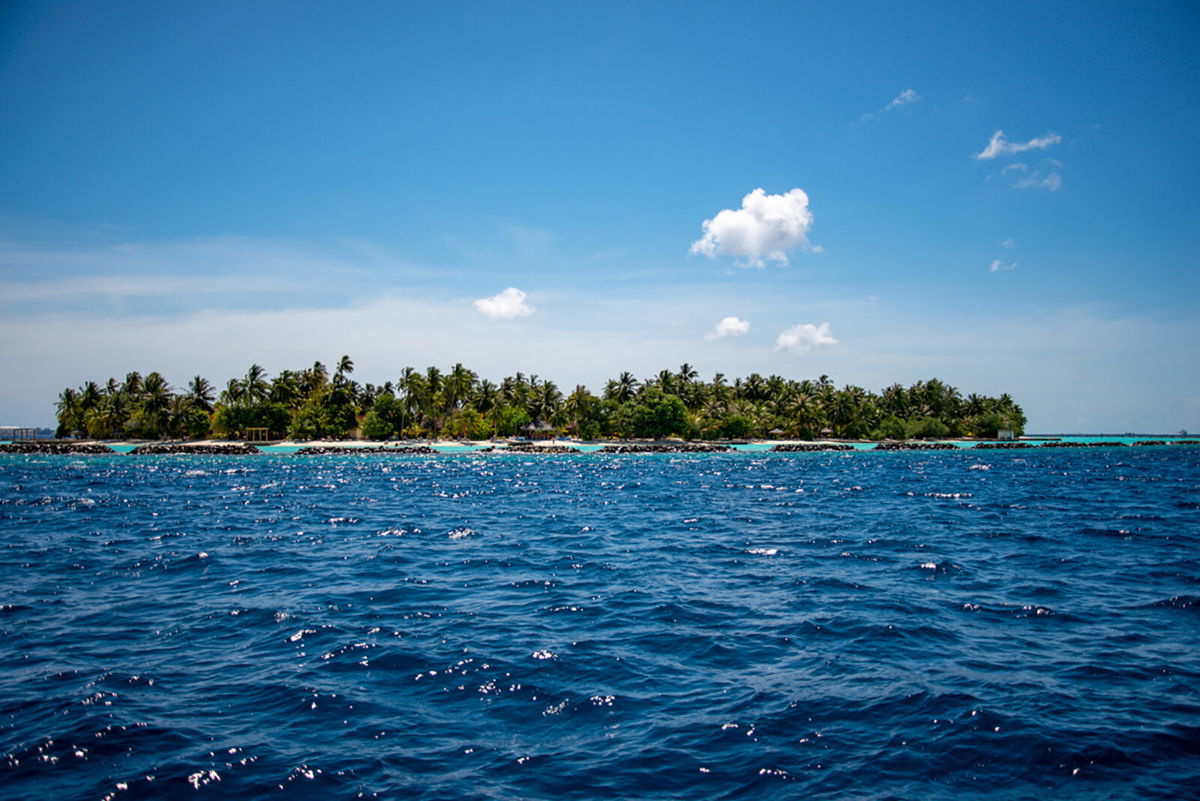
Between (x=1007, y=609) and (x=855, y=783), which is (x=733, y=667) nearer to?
(x=855, y=783)

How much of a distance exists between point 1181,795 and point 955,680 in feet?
12.0

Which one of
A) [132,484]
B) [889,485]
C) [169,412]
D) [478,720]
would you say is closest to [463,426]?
[169,412]

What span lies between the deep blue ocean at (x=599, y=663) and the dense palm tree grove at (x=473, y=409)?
109532 mm

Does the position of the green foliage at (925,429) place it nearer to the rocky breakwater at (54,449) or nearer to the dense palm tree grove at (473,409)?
the dense palm tree grove at (473,409)

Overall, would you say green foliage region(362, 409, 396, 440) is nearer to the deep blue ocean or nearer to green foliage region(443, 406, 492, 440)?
green foliage region(443, 406, 492, 440)

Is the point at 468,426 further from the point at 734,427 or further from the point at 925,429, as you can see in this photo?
the point at 925,429

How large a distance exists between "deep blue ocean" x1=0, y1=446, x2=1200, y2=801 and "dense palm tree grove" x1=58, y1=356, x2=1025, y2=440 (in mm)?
109532

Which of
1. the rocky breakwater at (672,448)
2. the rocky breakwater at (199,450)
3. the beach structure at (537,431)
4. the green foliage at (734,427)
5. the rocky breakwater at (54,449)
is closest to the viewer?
the rocky breakwater at (54,449)

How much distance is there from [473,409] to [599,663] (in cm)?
14239

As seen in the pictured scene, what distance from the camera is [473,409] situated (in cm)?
15162

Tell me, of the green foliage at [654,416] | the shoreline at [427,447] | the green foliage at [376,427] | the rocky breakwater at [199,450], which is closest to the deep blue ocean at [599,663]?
the rocky breakwater at [199,450]

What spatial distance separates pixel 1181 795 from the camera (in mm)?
7867

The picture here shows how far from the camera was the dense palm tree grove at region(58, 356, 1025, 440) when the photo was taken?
436 ft

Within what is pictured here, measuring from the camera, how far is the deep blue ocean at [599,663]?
831cm
